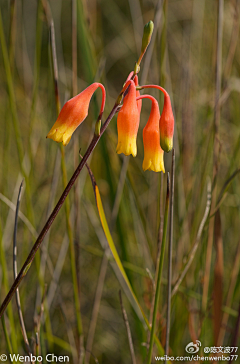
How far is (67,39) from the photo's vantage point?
3086 millimetres

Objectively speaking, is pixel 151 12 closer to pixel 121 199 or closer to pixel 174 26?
pixel 174 26

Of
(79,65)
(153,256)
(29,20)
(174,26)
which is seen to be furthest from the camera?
(29,20)

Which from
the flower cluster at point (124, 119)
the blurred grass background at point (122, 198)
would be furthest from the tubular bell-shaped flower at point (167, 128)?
the blurred grass background at point (122, 198)

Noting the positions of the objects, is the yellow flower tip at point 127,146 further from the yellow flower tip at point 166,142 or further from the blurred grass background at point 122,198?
the blurred grass background at point 122,198

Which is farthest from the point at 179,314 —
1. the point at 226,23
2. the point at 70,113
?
the point at 226,23

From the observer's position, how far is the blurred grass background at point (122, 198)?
39.7 inches

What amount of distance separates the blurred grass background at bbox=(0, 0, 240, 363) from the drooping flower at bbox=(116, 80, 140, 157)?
370mm

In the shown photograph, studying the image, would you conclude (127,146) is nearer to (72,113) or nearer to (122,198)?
(72,113)

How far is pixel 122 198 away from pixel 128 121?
2.15 feet

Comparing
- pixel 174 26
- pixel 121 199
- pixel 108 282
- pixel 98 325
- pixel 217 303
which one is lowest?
pixel 98 325

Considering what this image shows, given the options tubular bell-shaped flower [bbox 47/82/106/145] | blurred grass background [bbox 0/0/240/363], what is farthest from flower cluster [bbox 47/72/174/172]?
blurred grass background [bbox 0/0/240/363]

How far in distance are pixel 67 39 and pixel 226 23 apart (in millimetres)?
1733

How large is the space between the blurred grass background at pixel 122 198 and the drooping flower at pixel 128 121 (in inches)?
14.6

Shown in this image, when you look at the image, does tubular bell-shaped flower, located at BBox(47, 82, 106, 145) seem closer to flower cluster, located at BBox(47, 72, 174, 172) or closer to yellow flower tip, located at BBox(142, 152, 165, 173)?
flower cluster, located at BBox(47, 72, 174, 172)
